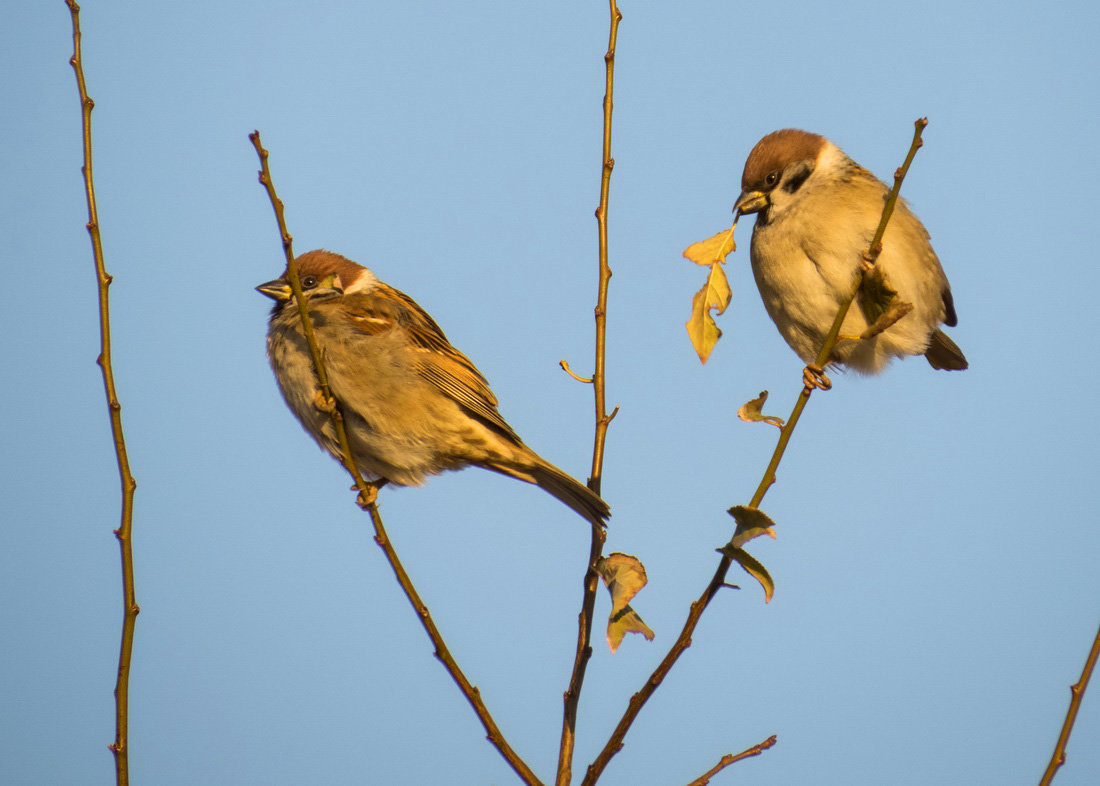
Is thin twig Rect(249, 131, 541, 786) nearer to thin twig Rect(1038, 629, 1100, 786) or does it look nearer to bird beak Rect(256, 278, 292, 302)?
thin twig Rect(1038, 629, 1100, 786)

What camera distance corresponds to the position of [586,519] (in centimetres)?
390

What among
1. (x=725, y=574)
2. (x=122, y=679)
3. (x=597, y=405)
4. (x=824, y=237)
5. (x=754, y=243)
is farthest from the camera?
(x=754, y=243)

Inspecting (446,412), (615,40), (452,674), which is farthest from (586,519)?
(615,40)

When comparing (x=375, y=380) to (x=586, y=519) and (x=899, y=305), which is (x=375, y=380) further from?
(x=899, y=305)

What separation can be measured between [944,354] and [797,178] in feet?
3.79

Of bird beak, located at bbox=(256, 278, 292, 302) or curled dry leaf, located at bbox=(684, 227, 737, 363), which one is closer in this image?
curled dry leaf, located at bbox=(684, 227, 737, 363)

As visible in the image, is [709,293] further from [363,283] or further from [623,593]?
[363,283]

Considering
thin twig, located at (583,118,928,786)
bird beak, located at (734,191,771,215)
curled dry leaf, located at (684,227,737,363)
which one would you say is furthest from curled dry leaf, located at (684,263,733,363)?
bird beak, located at (734,191,771,215)

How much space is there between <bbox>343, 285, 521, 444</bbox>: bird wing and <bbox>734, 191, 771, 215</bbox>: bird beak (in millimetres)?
1341

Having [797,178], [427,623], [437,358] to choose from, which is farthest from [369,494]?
[797,178]

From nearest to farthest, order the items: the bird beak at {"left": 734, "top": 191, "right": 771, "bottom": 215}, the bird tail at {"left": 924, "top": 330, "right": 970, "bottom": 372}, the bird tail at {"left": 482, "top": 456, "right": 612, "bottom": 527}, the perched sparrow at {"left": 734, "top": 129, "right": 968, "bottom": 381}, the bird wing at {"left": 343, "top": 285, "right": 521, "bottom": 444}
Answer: the bird tail at {"left": 482, "top": 456, "right": 612, "bottom": 527}
the bird wing at {"left": 343, "top": 285, "right": 521, "bottom": 444}
the perched sparrow at {"left": 734, "top": 129, "right": 968, "bottom": 381}
the bird beak at {"left": 734, "top": 191, "right": 771, "bottom": 215}
the bird tail at {"left": 924, "top": 330, "right": 970, "bottom": 372}

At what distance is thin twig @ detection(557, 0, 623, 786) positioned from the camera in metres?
2.55

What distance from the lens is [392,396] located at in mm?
4312

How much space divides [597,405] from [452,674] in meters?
0.79
